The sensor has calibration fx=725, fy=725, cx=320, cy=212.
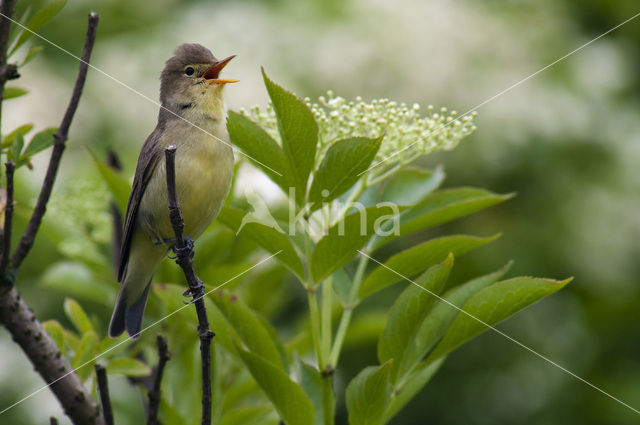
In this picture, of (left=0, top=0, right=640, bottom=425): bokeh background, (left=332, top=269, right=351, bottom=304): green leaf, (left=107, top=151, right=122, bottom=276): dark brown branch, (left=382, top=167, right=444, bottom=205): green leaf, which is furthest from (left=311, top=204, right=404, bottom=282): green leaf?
(left=0, top=0, right=640, bottom=425): bokeh background

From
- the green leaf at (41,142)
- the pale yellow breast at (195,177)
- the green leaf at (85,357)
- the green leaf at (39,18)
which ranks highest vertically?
the green leaf at (39,18)

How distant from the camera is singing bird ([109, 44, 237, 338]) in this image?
1.85 m

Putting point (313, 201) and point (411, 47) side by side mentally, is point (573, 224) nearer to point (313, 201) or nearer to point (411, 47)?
point (411, 47)

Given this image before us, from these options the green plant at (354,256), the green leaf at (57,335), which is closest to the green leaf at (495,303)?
the green plant at (354,256)

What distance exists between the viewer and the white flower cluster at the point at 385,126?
5.28 ft

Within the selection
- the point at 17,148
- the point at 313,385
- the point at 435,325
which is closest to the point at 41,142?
the point at 17,148

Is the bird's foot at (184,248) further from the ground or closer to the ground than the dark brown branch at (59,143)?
closer to the ground

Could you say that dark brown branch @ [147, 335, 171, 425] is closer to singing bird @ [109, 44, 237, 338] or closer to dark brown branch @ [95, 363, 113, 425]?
dark brown branch @ [95, 363, 113, 425]

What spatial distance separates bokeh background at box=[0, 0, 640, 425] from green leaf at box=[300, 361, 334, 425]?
5.48 feet

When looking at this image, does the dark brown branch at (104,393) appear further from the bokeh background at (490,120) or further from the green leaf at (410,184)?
the bokeh background at (490,120)

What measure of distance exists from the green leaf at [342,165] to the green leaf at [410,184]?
38cm

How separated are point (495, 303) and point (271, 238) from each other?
473mm

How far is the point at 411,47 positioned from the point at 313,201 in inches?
112

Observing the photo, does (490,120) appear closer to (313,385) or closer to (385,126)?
(385,126)
